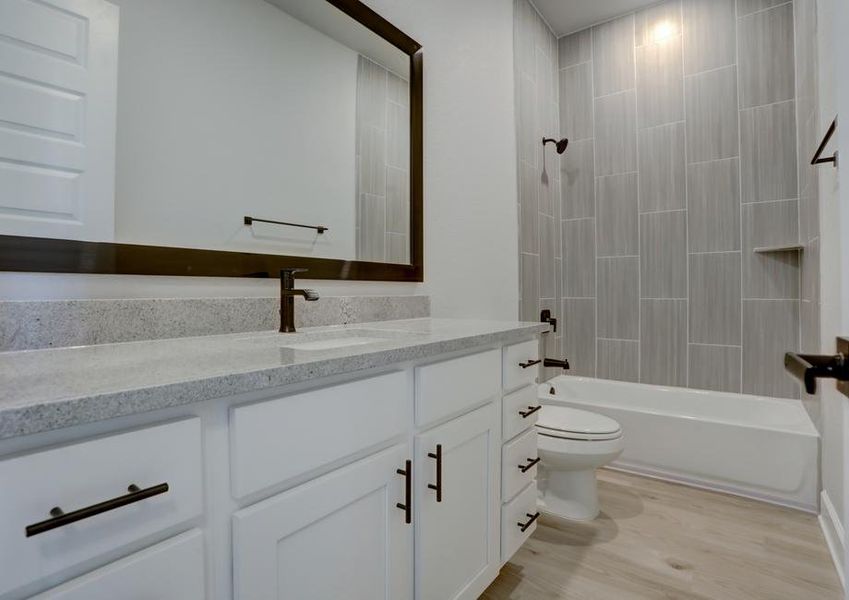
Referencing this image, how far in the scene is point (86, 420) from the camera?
0.49 m

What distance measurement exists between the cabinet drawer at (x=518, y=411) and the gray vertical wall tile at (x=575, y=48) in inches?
106

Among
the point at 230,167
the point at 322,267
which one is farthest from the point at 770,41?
the point at 230,167

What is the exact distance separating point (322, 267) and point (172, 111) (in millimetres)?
596

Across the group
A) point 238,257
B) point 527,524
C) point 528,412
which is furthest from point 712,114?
point 238,257

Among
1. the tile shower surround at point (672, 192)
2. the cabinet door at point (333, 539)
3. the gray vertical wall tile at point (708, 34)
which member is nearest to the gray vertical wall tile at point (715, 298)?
the tile shower surround at point (672, 192)

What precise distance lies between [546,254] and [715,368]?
1.23m

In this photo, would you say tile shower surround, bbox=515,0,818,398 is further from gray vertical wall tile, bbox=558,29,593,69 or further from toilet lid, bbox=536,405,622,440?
toilet lid, bbox=536,405,622,440

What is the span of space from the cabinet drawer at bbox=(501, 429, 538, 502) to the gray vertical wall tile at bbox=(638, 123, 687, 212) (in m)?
2.02

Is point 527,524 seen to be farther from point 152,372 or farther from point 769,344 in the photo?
point 769,344

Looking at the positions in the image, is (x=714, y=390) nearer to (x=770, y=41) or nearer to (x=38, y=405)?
(x=770, y=41)

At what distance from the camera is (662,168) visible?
2.85 metres

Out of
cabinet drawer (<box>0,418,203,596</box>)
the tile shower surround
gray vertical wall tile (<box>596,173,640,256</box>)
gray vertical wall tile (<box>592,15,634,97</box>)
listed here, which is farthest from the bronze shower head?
cabinet drawer (<box>0,418,203,596</box>)

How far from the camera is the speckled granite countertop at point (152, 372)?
0.48 m

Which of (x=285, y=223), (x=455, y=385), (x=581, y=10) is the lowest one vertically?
(x=455, y=385)
